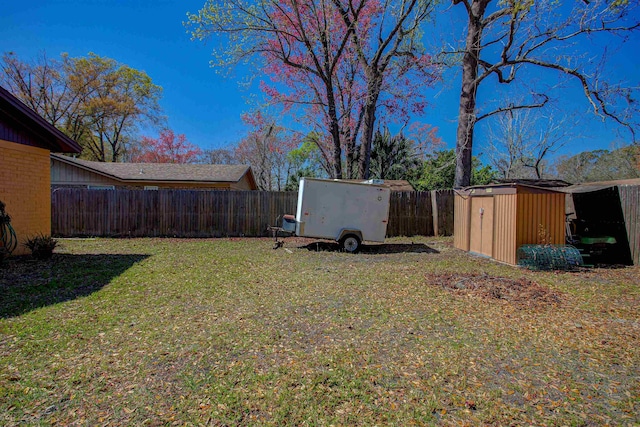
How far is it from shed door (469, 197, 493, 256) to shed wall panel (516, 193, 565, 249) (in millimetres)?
995

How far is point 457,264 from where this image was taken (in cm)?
828

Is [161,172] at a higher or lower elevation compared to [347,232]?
higher

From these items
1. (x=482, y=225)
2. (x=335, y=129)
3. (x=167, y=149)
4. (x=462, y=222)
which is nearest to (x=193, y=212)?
(x=335, y=129)

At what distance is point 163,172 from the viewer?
754 inches

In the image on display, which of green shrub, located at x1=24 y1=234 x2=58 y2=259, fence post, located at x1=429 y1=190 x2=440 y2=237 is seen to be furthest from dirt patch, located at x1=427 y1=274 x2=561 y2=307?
green shrub, located at x1=24 y1=234 x2=58 y2=259

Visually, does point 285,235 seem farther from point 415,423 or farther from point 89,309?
point 415,423

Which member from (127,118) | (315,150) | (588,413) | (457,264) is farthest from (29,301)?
(127,118)

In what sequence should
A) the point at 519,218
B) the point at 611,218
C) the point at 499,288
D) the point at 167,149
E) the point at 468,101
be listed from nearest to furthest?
the point at 499,288, the point at 519,218, the point at 611,218, the point at 468,101, the point at 167,149

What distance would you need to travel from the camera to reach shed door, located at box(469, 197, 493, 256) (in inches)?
361

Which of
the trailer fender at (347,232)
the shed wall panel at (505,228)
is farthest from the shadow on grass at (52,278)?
the shed wall panel at (505,228)

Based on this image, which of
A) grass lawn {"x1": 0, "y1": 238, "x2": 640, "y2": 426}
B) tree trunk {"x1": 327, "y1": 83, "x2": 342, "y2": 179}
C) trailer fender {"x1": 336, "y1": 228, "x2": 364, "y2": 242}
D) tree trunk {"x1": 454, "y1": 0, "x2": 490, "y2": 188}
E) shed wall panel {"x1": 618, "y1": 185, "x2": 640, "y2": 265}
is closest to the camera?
grass lawn {"x1": 0, "y1": 238, "x2": 640, "y2": 426}

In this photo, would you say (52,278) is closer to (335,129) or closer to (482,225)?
(482,225)

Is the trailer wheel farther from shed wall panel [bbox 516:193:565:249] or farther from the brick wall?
the brick wall

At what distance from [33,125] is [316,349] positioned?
9.25 meters
